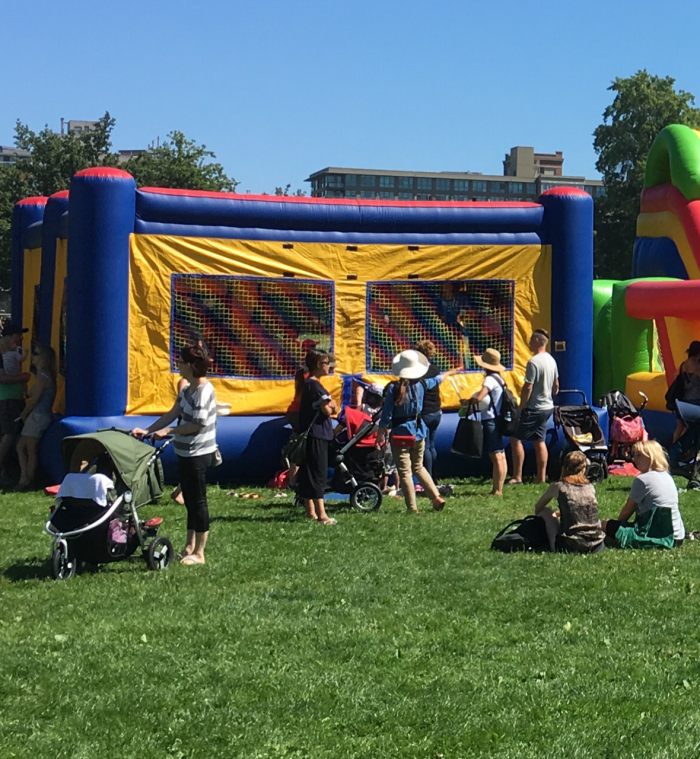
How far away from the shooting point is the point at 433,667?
18.9 ft

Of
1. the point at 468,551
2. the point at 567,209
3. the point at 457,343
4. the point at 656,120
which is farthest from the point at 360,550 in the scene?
the point at 656,120

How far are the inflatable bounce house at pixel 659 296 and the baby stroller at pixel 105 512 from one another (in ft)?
27.5

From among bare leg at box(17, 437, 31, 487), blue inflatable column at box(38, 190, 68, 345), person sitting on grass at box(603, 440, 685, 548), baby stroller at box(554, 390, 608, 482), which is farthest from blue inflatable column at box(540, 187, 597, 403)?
bare leg at box(17, 437, 31, 487)

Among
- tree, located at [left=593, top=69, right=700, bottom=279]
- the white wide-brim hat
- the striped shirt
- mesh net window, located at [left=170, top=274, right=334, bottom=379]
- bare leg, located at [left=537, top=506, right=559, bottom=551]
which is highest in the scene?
tree, located at [left=593, top=69, right=700, bottom=279]

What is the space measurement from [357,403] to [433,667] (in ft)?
21.4

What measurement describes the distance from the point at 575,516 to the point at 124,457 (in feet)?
11.0

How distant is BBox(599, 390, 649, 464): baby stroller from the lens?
13.3 m

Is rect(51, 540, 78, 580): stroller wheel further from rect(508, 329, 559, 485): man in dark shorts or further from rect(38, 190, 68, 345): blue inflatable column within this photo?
rect(38, 190, 68, 345): blue inflatable column

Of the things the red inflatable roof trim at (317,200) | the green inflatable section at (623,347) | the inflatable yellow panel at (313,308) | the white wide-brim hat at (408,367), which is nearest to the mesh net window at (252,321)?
the inflatable yellow panel at (313,308)

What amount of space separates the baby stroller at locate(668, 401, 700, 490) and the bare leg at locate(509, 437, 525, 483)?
1.60 meters

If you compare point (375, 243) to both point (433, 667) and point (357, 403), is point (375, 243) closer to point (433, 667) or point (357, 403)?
point (357, 403)

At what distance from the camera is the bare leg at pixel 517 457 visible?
40.1 feet

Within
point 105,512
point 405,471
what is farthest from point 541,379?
point 105,512

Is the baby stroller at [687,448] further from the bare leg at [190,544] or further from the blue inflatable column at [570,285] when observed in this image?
the bare leg at [190,544]
